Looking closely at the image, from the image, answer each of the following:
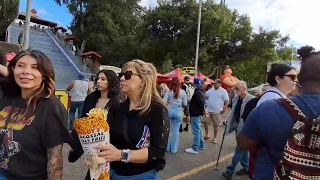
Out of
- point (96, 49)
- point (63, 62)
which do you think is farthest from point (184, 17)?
point (96, 49)

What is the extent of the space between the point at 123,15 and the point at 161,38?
1085 cm

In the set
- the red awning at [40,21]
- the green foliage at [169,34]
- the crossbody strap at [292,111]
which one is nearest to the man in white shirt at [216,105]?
the crossbody strap at [292,111]

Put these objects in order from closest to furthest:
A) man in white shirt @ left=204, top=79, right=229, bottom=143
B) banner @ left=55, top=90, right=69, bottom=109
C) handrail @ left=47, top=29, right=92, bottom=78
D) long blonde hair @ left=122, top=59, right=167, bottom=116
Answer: long blonde hair @ left=122, top=59, right=167, bottom=116, man in white shirt @ left=204, top=79, right=229, bottom=143, banner @ left=55, top=90, right=69, bottom=109, handrail @ left=47, top=29, right=92, bottom=78

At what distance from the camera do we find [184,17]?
23516 millimetres

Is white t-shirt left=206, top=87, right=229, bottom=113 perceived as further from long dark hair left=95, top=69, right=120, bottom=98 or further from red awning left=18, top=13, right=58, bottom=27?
red awning left=18, top=13, right=58, bottom=27

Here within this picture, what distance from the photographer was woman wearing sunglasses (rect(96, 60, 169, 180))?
211cm

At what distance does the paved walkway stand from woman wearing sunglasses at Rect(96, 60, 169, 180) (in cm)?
294

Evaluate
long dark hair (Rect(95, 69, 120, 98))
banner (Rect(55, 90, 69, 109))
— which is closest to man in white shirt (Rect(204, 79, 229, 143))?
banner (Rect(55, 90, 69, 109))

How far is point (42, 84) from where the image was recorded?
1.99 m

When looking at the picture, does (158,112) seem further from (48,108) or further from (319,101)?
(319,101)

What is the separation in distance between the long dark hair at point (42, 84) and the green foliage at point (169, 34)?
20821mm

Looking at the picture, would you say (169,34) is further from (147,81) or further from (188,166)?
(147,81)

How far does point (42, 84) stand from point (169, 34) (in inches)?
887

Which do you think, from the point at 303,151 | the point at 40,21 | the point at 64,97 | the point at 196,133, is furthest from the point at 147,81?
the point at 40,21
